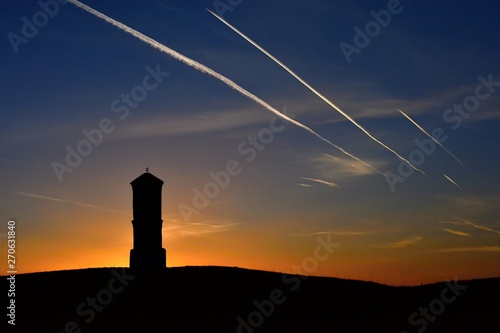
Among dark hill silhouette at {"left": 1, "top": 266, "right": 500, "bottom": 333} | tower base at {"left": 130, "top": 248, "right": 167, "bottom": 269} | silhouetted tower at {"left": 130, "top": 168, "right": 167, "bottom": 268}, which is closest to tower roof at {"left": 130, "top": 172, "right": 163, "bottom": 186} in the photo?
silhouetted tower at {"left": 130, "top": 168, "right": 167, "bottom": 268}

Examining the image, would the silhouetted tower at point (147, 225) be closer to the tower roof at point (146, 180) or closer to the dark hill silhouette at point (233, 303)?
the tower roof at point (146, 180)

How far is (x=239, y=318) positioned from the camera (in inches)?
1005

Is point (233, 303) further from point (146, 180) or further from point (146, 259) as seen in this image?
point (146, 180)

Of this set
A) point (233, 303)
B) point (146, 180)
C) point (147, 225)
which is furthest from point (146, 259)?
point (233, 303)

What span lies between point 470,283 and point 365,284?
16.0 feet

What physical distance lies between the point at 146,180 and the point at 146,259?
4090 mm

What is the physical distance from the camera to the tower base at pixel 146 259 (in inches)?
1342

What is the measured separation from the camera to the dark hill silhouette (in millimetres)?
24266

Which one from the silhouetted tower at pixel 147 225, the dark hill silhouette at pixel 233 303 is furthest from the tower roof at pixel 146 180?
the dark hill silhouette at pixel 233 303

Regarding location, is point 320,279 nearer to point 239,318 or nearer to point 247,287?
point 247,287

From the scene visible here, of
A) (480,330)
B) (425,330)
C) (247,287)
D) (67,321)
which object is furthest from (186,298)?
(480,330)

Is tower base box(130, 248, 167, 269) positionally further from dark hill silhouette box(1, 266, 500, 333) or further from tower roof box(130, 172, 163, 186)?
tower roof box(130, 172, 163, 186)

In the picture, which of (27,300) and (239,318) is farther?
(27,300)

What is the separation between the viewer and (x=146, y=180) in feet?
114
